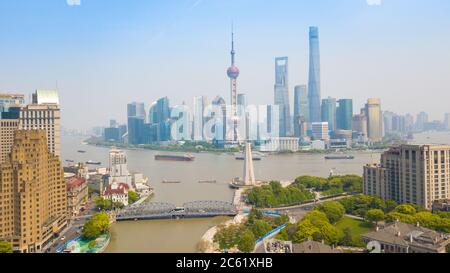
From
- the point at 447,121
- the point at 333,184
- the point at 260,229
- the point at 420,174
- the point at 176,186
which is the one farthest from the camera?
the point at 176,186

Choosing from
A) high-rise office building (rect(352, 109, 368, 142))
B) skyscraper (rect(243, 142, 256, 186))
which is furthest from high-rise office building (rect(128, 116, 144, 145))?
high-rise office building (rect(352, 109, 368, 142))

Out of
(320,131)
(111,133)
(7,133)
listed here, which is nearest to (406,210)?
(111,133)

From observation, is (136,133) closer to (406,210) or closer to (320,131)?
(320,131)

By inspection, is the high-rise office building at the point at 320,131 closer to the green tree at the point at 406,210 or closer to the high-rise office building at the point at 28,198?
the green tree at the point at 406,210

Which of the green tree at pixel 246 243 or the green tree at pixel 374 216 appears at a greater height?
the green tree at pixel 246 243

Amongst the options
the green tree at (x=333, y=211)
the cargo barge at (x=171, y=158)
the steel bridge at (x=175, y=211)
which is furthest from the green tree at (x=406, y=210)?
the cargo barge at (x=171, y=158)

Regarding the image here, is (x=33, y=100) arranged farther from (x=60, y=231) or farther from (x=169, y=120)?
(x=169, y=120)
